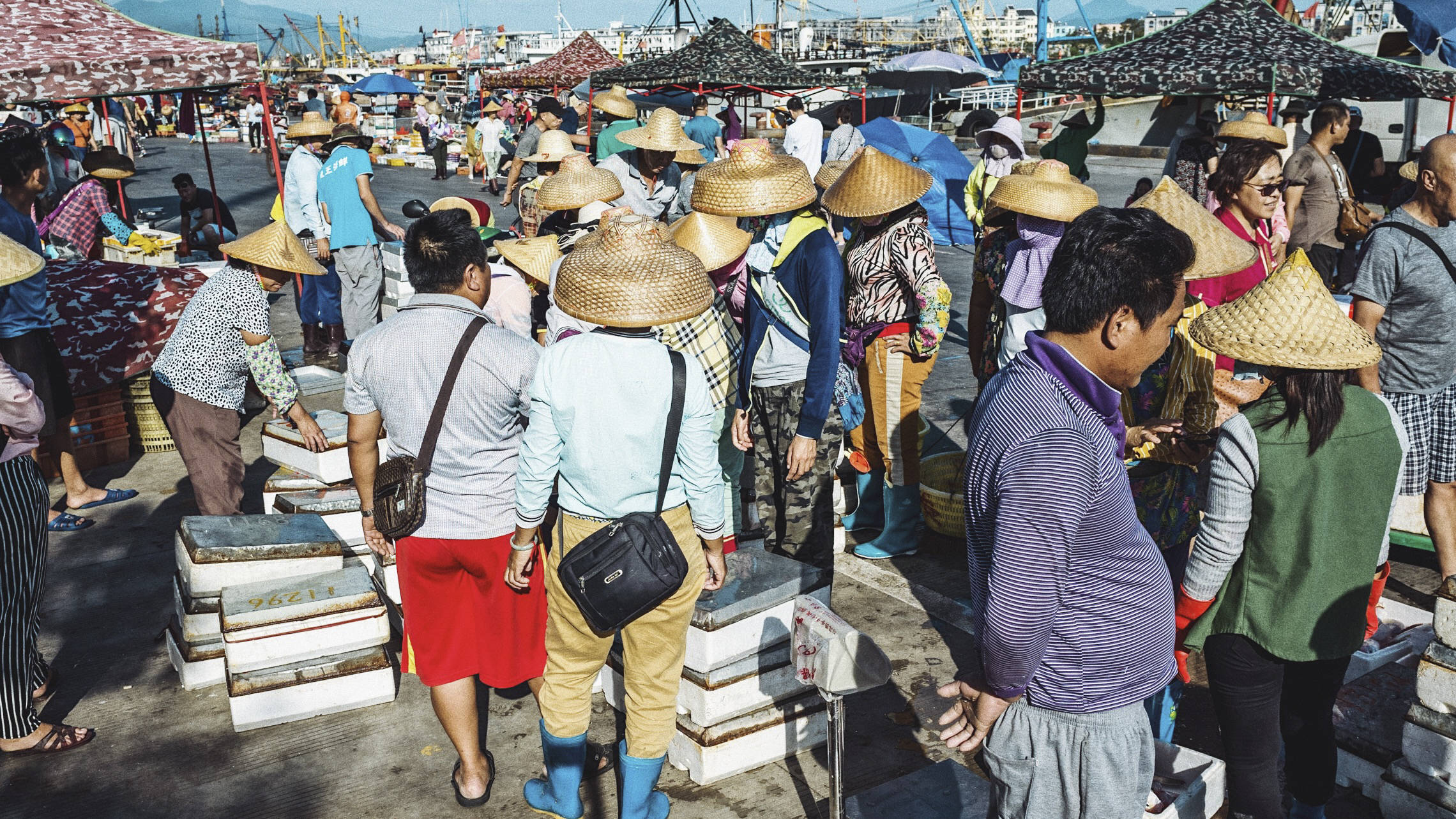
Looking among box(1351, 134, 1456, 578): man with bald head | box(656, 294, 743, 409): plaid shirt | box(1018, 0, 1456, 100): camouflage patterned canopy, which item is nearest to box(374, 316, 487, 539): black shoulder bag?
box(656, 294, 743, 409): plaid shirt

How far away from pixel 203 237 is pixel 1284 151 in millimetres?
11867

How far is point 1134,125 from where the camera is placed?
89.7 ft

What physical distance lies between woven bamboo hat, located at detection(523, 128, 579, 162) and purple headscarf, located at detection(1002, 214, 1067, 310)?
3.89m

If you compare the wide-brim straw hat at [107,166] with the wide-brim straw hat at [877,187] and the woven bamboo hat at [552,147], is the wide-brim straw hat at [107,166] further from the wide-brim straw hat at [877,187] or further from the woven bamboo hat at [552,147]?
the wide-brim straw hat at [877,187]

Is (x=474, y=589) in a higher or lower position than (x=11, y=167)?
lower

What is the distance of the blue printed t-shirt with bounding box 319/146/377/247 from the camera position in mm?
7867

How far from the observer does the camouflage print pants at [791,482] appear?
4.29 m

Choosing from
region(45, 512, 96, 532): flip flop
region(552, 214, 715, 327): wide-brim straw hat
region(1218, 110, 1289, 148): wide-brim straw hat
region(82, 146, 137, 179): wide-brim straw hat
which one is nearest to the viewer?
region(552, 214, 715, 327): wide-brim straw hat

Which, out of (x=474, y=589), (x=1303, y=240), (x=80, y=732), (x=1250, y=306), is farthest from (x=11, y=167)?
(x=1303, y=240)

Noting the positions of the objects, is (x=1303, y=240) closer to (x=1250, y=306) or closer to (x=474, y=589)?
(x=1250, y=306)

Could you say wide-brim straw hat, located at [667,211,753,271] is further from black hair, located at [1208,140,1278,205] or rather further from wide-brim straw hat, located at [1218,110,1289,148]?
wide-brim straw hat, located at [1218,110,1289,148]

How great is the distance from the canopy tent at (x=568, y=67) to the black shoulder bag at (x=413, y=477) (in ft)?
52.2

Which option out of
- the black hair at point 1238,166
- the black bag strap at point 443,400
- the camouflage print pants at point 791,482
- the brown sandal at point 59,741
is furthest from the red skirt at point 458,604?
the black hair at point 1238,166

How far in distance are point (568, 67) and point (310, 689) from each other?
1640 centimetres
